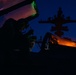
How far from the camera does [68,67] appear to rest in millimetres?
9188

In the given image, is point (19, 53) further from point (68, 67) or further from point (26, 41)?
point (68, 67)

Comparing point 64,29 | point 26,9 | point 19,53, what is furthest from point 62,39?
point 64,29

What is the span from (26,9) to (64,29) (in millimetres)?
11306

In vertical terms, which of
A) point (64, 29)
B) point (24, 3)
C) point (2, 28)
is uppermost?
point (24, 3)

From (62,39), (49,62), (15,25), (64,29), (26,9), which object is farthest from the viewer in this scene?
(64,29)

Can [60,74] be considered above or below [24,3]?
below

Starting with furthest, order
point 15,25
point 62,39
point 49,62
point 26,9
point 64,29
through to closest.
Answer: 1. point 64,29
2. point 62,39
3. point 26,9
4. point 49,62
5. point 15,25

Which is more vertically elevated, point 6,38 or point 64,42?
point 6,38

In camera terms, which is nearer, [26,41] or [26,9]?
[26,41]

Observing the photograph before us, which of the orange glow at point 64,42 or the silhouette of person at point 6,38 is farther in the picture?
the orange glow at point 64,42

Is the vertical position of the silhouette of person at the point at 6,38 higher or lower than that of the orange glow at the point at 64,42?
higher

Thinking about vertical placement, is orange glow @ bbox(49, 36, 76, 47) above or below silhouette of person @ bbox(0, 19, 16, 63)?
below

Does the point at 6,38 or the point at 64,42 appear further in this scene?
the point at 64,42

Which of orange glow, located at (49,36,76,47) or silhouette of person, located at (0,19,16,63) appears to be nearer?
silhouette of person, located at (0,19,16,63)
